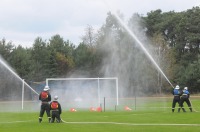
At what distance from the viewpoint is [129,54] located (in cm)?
7194

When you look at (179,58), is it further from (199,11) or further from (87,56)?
(87,56)

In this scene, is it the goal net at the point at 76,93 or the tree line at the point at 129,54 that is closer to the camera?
the goal net at the point at 76,93

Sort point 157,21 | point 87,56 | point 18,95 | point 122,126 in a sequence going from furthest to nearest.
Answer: point 157,21 < point 87,56 < point 18,95 < point 122,126

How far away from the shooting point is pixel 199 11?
84.8 m

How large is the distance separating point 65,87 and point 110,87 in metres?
11.8

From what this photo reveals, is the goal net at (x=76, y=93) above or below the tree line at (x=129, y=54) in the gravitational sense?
below

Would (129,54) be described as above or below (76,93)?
above

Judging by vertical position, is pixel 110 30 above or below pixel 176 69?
above

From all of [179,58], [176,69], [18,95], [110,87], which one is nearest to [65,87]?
[110,87]

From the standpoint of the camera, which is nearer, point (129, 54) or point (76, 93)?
point (76, 93)

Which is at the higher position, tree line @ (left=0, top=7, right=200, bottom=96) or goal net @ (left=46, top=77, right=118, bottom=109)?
tree line @ (left=0, top=7, right=200, bottom=96)

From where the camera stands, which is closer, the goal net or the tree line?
the goal net

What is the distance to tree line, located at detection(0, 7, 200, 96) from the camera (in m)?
73.2

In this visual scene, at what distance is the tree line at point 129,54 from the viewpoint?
240 feet
